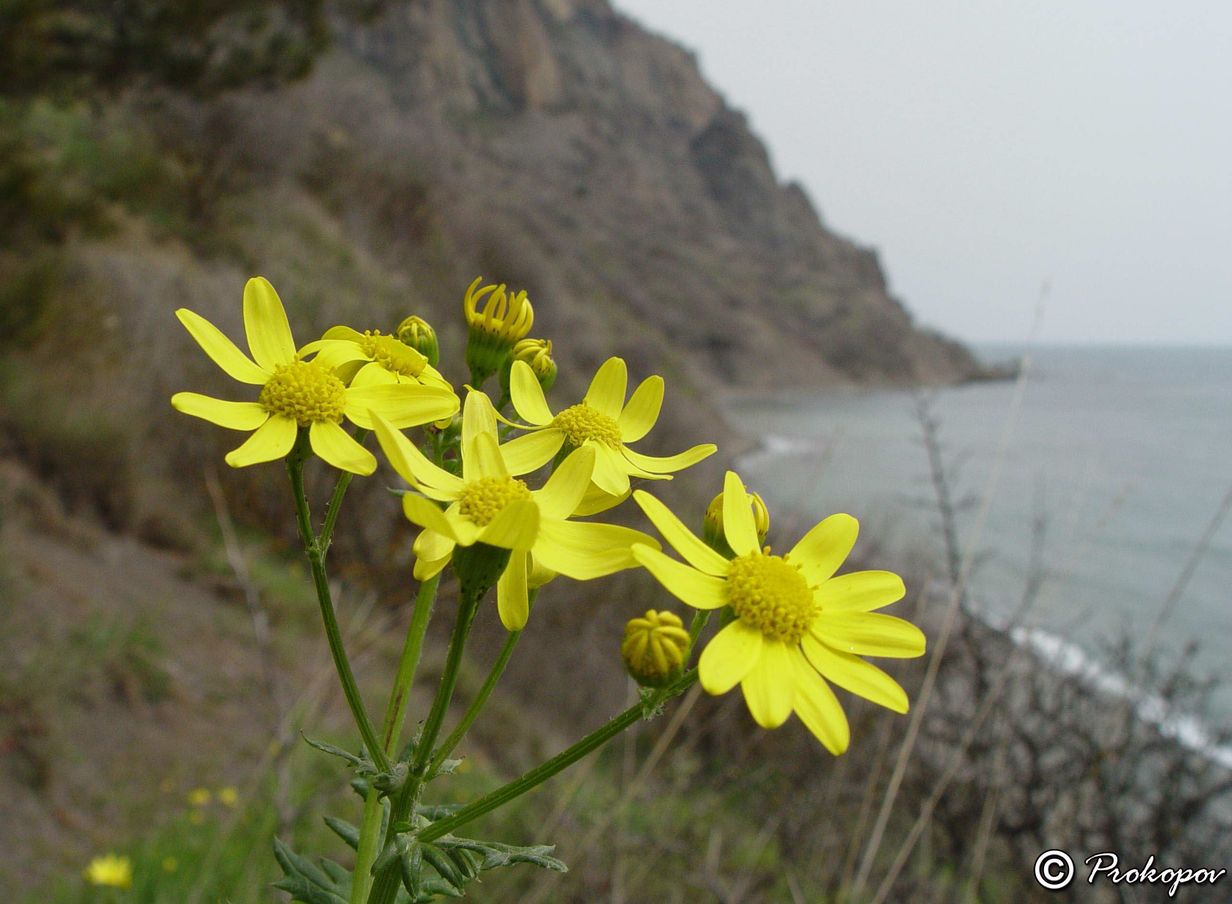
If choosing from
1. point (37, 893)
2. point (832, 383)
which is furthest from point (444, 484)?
point (832, 383)

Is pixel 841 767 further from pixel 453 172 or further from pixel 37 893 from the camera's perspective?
pixel 453 172

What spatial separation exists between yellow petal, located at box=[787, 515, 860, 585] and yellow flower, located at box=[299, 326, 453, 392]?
0.58 metres

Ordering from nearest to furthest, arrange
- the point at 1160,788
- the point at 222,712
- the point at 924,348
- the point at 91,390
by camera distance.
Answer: the point at 1160,788 → the point at 222,712 → the point at 91,390 → the point at 924,348

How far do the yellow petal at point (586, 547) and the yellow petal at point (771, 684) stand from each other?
210mm

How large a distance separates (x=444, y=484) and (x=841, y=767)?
3.87 m

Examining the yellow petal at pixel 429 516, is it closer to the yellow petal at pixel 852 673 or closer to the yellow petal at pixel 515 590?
the yellow petal at pixel 515 590

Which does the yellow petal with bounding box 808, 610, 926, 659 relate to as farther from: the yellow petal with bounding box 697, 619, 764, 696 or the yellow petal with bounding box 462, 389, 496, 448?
the yellow petal with bounding box 462, 389, 496, 448

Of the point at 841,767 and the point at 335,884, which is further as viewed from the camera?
the point at 841,767

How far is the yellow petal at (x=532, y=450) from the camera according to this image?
49.0 inches

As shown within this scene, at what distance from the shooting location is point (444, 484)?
108 cm

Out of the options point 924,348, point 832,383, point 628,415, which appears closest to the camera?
point 628,415

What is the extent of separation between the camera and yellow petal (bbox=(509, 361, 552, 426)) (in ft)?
4.47

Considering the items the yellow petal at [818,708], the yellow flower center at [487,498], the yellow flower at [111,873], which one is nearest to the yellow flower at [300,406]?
the yellow flower center at [487,498]

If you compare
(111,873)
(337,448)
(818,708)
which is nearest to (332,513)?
(337,448)
